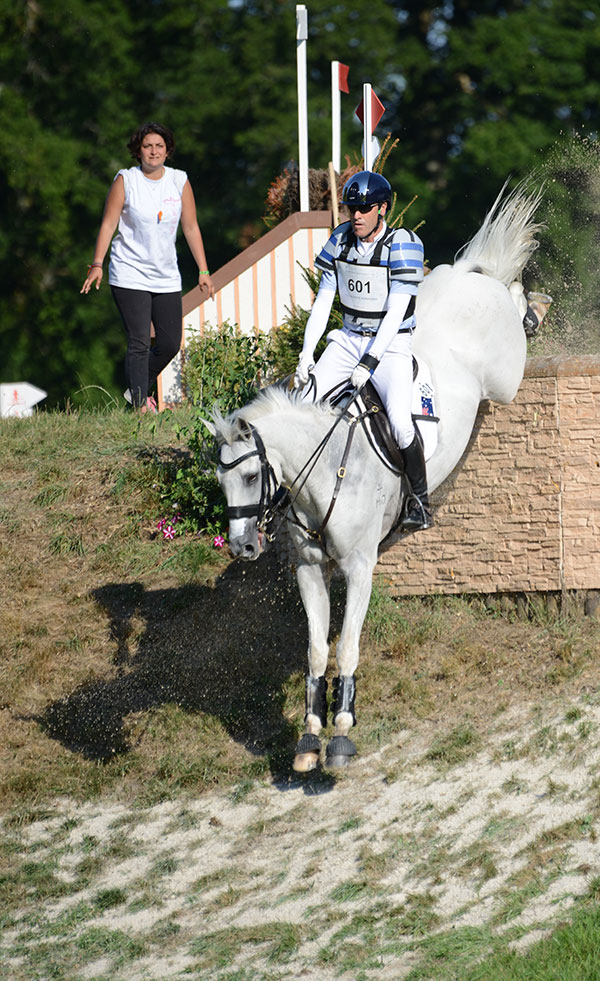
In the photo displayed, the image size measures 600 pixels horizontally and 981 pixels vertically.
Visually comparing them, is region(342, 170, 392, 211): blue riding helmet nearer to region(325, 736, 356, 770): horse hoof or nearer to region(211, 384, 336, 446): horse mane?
region(211, 384, 336, 446): horse mane

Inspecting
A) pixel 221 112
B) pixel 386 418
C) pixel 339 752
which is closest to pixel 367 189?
pixel 386 418

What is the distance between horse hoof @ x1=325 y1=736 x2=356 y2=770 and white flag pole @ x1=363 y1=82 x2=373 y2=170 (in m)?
4.74

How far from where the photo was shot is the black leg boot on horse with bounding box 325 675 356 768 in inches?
273

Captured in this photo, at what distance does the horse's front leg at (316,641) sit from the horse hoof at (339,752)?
153mm

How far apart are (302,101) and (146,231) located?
3.14 m

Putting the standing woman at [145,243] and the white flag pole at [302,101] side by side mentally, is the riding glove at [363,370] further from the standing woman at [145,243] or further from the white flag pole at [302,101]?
the white flag pole at [302,101]

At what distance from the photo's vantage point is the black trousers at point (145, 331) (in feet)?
36.1

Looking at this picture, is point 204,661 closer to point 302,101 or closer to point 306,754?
point 306,754

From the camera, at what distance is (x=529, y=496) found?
29.6ft

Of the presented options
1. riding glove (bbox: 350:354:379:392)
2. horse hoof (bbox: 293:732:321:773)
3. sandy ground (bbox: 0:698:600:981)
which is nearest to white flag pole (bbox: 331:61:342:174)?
riding glove (bbox: 350:354:379:392)

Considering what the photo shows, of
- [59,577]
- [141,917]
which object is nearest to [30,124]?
[59,577]

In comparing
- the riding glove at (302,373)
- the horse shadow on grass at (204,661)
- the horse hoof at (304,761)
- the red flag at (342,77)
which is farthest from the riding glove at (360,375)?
the red flag at (342,77)

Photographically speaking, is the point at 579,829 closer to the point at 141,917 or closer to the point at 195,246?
the point at 141,917

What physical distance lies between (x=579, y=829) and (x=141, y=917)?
2390mm
